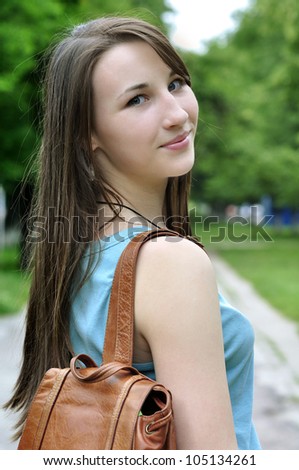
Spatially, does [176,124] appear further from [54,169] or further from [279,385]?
[279,385]

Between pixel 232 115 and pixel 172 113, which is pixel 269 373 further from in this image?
pixel 232 115

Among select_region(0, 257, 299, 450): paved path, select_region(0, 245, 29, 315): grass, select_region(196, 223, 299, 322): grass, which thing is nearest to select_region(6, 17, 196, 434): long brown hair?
select_region(0, 257, 299, 450): paved path

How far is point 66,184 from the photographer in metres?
1.67

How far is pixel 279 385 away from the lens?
22.4 feet

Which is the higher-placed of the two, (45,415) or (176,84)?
(176,84)

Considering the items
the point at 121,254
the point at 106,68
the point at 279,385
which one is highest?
the point at 106,68

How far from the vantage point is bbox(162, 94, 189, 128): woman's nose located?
1.61 metres

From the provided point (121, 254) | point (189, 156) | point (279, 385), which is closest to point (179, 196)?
point (189, 156)

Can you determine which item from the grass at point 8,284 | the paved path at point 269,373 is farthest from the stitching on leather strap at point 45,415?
the grass at point 8,284

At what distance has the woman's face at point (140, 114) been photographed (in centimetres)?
159

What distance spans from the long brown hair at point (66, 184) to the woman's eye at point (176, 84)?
0.07ft

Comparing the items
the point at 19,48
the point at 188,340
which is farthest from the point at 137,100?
the point at 19,48

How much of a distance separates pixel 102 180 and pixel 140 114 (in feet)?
0.68
